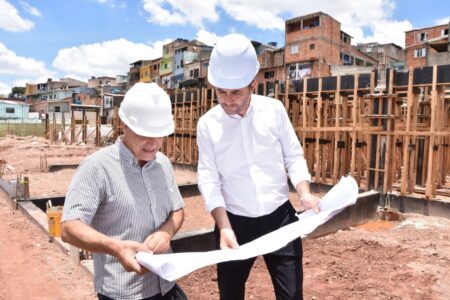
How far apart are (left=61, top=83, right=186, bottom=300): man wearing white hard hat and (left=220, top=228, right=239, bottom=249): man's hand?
0.36m

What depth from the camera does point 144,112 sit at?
1715mm

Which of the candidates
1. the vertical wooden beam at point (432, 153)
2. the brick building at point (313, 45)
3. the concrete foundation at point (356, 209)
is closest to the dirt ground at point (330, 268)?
the concrete foundation at point (356, 209)

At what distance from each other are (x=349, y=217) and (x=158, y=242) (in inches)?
252

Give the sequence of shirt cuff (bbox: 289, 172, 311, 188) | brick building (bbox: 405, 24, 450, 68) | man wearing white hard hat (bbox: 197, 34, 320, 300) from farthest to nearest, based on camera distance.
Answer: brick building (bbox: 405, 24, 450, 68) < shirt cuff (bbox: 289, 172, 311, 188) < man wearing white hard hat (bbox: 197, 34, 320, 300)

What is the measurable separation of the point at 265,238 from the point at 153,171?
73 centimetres

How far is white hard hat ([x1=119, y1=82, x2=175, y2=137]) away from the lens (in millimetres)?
1710

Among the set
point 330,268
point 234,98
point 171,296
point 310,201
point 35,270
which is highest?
point 234,98

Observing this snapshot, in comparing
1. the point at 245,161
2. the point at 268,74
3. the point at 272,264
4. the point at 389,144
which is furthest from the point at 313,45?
the point at 272,264

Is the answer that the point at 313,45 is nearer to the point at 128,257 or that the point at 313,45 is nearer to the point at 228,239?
the point at 228,239

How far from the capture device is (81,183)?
1.65 metres

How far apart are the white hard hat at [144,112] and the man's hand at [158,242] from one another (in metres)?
0.46

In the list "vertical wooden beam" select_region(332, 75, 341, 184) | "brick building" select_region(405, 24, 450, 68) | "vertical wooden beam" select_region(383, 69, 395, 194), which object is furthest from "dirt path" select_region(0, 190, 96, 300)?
"brick building" select_region(405, 24, 450, 68)

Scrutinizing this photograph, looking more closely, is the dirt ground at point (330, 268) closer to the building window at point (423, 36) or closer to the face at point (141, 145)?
the face at point (141, 145)

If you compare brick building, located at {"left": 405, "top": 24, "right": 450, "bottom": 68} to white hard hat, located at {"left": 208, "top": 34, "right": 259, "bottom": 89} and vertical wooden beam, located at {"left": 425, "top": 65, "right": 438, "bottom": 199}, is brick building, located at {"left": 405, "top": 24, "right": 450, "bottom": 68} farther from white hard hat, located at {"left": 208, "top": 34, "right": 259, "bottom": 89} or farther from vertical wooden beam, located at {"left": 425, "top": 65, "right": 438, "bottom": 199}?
white hard hat, located at {"left": 208, "top": 34, "right": 259, "bottom": 89}
